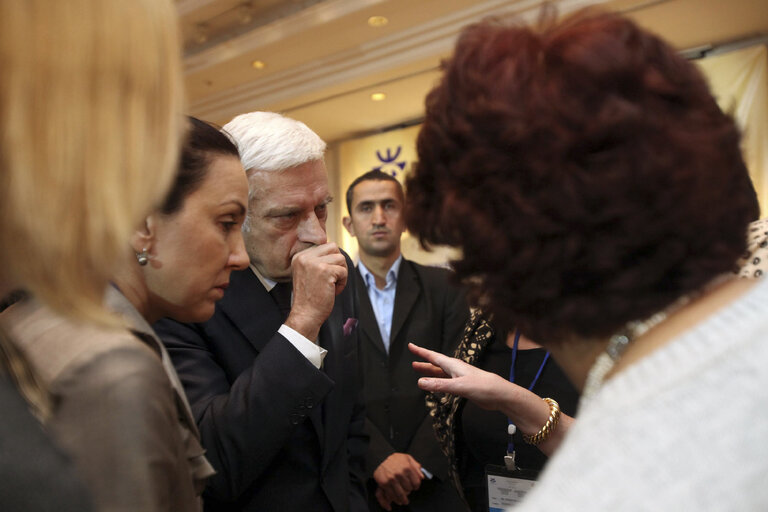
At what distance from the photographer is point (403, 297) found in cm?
298

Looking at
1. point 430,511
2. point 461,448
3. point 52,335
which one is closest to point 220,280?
point 52,335

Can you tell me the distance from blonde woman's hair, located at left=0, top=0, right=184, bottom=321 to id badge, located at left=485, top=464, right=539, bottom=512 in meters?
1.18

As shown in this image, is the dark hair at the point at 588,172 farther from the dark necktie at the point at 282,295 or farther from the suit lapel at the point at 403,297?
the suit lapel at the point at 403,297

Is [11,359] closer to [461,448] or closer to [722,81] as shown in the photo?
[461,448]

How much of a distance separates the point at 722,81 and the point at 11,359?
501cm

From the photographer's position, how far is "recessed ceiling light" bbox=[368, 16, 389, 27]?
185 inches

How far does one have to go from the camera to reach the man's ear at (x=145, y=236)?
3.38 ft

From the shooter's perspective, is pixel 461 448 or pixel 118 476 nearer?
pixel 118 476

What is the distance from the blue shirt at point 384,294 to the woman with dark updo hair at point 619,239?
2.38m

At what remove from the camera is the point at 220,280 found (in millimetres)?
1131

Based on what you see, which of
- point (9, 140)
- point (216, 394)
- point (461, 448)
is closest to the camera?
point (9, 140)

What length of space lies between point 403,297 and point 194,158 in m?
1.95

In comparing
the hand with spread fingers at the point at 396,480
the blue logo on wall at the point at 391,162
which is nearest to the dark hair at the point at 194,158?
the hand with spread fingers at the point at 396,480

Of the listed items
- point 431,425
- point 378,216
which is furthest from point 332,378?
point 378,216
